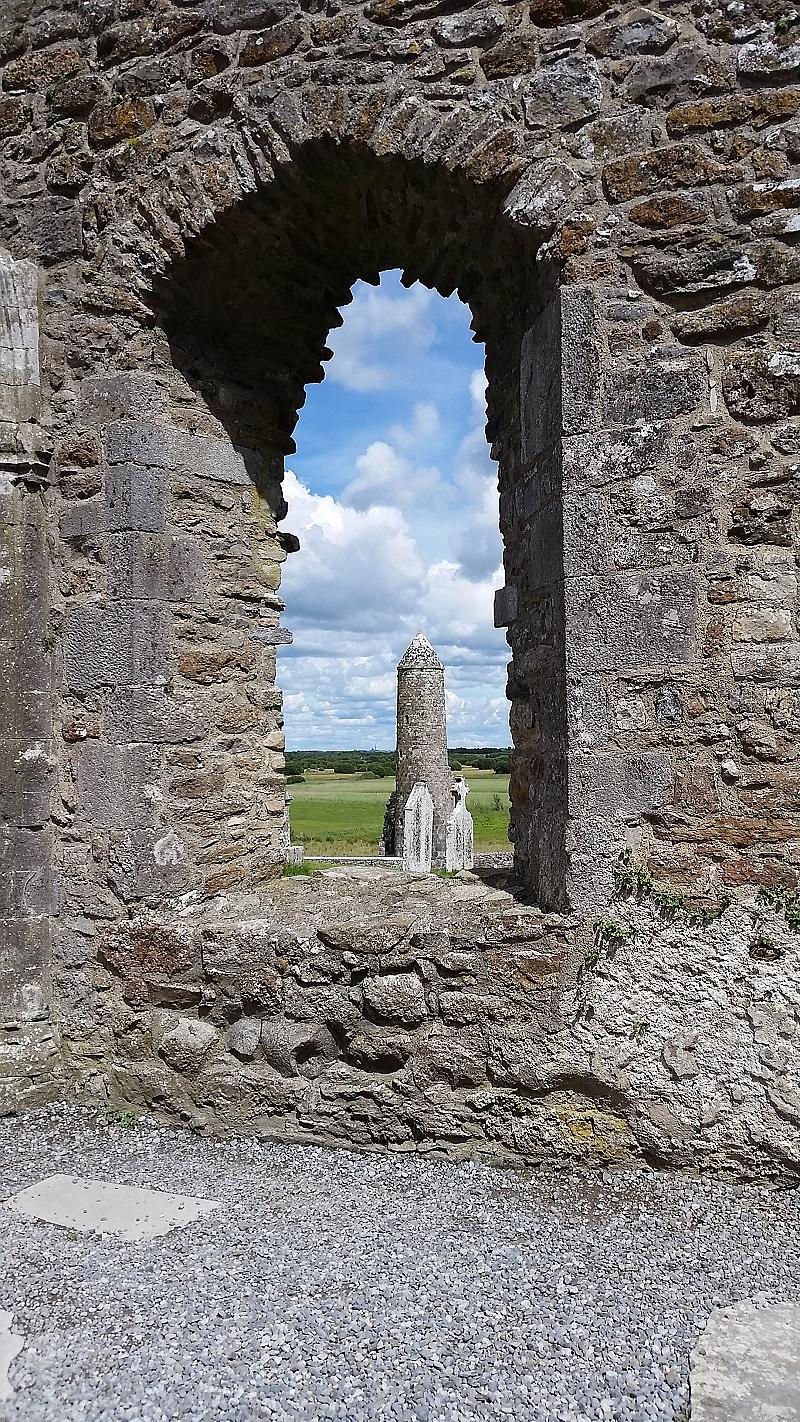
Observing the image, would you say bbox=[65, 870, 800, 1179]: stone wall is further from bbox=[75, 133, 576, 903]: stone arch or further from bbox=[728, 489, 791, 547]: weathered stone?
bbox=[728, 489, 791, 547]: weathered stone

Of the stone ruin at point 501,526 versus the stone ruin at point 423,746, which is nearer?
the stone ruin at point 501,526

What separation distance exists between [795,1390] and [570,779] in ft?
5.97

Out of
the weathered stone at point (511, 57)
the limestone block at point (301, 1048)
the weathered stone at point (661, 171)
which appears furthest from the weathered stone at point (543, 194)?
the limestone block at point (301, 1048)

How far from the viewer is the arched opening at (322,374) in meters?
3.41

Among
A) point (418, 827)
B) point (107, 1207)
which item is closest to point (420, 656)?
point (418, 827)

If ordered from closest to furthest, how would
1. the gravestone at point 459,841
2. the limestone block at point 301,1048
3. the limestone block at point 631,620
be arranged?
the limestone block at point 631,620
the limestone block at point 301,1048
the gravestone at point 459,841

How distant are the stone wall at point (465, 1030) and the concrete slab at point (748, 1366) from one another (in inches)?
29.1

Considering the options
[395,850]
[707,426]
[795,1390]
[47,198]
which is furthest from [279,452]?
[395,850]

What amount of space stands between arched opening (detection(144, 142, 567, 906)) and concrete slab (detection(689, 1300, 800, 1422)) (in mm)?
1353

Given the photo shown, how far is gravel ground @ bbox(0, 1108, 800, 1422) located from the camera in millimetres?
2029

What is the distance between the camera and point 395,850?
16266 millimetres

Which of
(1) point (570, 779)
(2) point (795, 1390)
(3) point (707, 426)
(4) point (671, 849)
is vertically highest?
(3) point (707, 426)

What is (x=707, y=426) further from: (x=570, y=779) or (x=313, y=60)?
(x=313, y=60)

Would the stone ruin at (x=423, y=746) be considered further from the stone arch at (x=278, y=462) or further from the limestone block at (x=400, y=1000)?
the limestone block at (x=400, y=1000)
